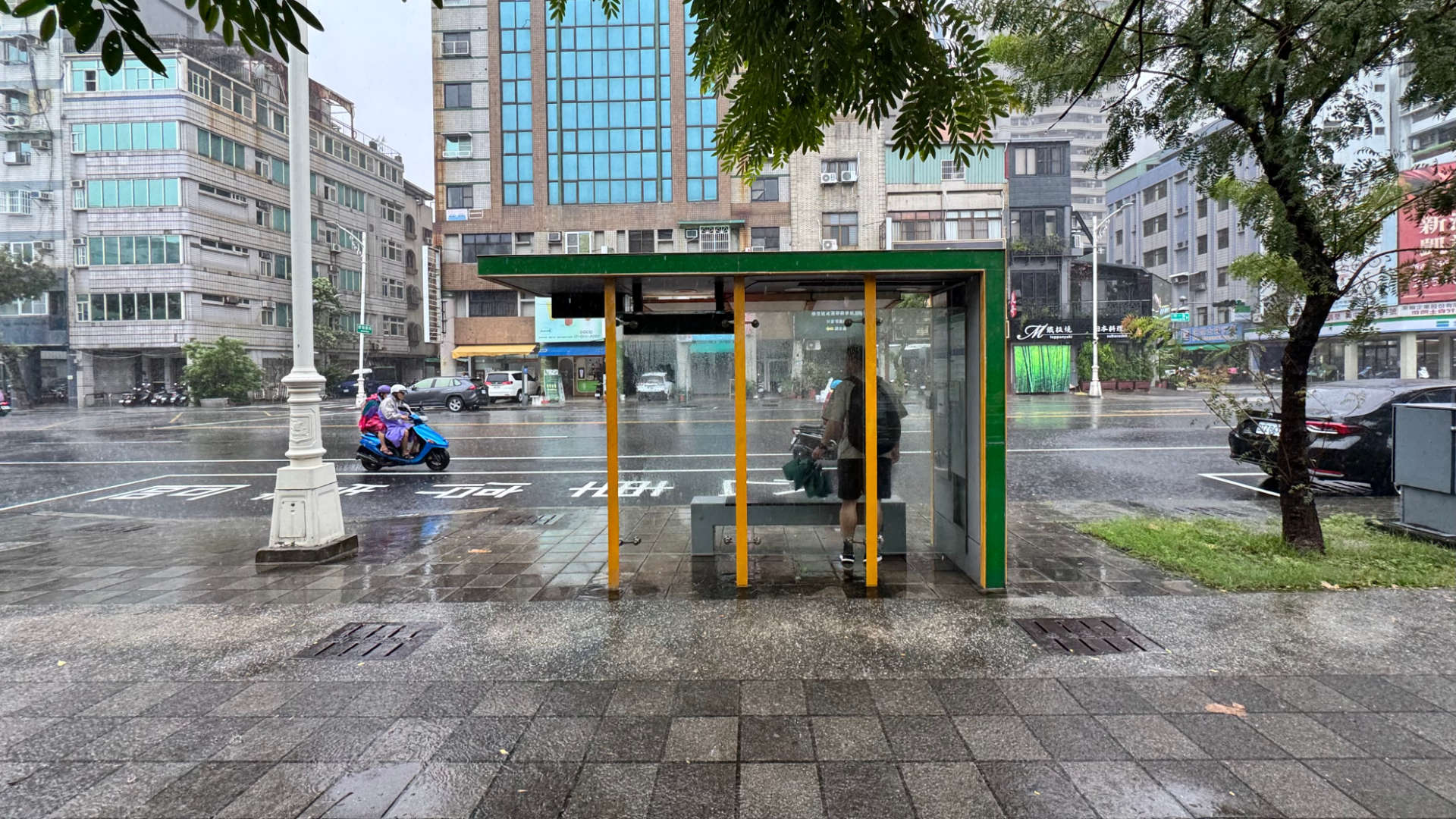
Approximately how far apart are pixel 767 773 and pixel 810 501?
144 inches

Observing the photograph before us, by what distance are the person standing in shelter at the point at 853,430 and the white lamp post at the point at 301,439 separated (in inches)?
186

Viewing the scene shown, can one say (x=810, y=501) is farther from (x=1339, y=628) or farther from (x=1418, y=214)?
(x=1418, y=214)

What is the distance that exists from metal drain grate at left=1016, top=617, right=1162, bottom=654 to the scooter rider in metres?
11.7

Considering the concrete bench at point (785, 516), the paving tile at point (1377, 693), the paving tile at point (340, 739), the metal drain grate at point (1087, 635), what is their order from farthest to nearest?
1. the concrete bench at point (785, 516)
2. the metal drain grate at point (1087, 635)
3. the paving tile at point (1377, 693)
4. the paving tile at point (340, 739)

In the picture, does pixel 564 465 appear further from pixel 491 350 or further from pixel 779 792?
pixel 491 350

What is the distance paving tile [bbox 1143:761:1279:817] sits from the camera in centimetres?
285

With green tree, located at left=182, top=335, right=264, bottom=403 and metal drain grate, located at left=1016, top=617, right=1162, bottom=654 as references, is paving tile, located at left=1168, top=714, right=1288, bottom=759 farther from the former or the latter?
green tree, located at left=182, top=335, right=264, bottom=403

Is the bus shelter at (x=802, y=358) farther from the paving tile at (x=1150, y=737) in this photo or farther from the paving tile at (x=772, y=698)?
the paving tile at (x=1150, y=737)

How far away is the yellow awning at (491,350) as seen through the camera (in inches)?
1702

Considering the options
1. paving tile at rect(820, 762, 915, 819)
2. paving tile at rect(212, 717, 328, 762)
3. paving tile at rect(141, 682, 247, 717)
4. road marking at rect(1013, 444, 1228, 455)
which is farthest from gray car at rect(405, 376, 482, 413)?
paving tile at rect(820, 762, 915, 819)

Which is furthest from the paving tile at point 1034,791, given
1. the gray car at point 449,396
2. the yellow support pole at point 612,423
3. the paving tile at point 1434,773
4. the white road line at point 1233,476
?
the gray car at point 449,396

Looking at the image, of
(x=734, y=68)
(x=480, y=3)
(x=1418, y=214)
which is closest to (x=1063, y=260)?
(x=480, y=3)

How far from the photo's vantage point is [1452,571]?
585 centimetres

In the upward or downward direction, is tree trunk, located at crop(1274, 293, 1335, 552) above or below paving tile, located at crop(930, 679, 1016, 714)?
above
